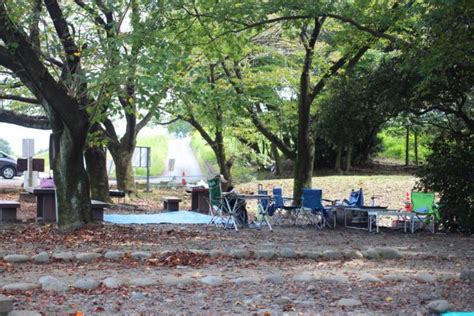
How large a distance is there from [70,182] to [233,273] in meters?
4.43

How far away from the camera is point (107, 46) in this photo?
9062mm

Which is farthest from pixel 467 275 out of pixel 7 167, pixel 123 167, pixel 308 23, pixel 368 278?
pixel 7 167

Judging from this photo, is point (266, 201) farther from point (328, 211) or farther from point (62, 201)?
point (62, 201)

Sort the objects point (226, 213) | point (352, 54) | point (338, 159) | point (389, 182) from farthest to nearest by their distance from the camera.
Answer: point (338, 159)
point (389, 182)
point (352, 54)
point (226, 213)

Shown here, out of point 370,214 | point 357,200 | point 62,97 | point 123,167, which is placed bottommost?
point 370,214

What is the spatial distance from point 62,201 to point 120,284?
456 cm

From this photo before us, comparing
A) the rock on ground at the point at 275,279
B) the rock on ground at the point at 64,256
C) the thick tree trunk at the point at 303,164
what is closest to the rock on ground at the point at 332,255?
the rock on ground at the point at 275,279

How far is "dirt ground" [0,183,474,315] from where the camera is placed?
5.08 meters

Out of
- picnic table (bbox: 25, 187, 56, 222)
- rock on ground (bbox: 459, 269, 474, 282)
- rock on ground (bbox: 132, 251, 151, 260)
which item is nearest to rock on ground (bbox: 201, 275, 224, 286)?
rock on ground (bbox: 132, 251, 151, 260)

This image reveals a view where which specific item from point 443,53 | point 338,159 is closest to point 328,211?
point 443,53

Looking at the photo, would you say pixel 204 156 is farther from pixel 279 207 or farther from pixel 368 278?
pixel 368 278

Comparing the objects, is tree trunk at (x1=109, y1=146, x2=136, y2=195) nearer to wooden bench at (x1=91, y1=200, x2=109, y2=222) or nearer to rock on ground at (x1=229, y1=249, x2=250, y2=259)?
wooden bench at (x1=91, y1=200, x2=109, y2=222)

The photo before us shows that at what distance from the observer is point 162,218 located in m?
13.2

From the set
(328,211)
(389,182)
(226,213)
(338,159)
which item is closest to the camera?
(226,213)
